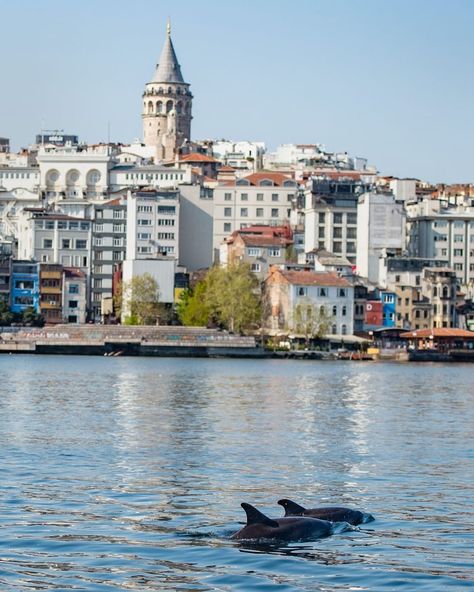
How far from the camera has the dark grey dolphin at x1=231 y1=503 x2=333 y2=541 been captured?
2356 cm

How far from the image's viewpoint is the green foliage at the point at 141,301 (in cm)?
13612

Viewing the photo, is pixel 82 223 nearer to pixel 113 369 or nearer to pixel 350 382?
pixel 113 369

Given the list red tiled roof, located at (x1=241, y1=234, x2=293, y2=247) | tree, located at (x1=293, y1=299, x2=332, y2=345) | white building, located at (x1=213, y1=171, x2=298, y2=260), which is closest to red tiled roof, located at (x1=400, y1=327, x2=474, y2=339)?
tree, located at (x1=293, y1=299, x2=332, y2=345)

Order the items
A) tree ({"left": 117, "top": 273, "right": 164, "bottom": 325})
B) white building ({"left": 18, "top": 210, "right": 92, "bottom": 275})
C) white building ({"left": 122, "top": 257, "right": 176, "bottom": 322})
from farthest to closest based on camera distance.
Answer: white building ({"left": 18, "top": 210, "right": 92, "bottom": 275}) → white building ({"left": 122, "top": 257, "right": 176, "bottom": 322}) → tree ({"left": 117, "top": 273, "right": 164, "bottom": 325})

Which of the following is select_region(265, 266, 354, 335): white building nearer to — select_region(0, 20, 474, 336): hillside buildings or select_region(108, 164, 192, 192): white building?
select_region(0, 20, 474, 336): hillside buildings

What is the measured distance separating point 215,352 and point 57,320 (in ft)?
67.0

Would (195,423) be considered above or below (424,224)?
below

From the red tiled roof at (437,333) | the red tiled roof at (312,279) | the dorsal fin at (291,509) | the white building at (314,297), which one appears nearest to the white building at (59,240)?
the white building at (314,297)

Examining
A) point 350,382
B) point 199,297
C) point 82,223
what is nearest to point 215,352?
point 199,297

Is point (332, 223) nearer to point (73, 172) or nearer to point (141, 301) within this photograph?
point (141, 301)

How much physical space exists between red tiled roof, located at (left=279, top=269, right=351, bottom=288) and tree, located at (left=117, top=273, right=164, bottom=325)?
1102 centimetres

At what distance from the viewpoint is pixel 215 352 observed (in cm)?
12638

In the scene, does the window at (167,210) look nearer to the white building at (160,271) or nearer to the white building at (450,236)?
the white building at (160,271)

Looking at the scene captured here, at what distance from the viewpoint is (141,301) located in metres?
136
